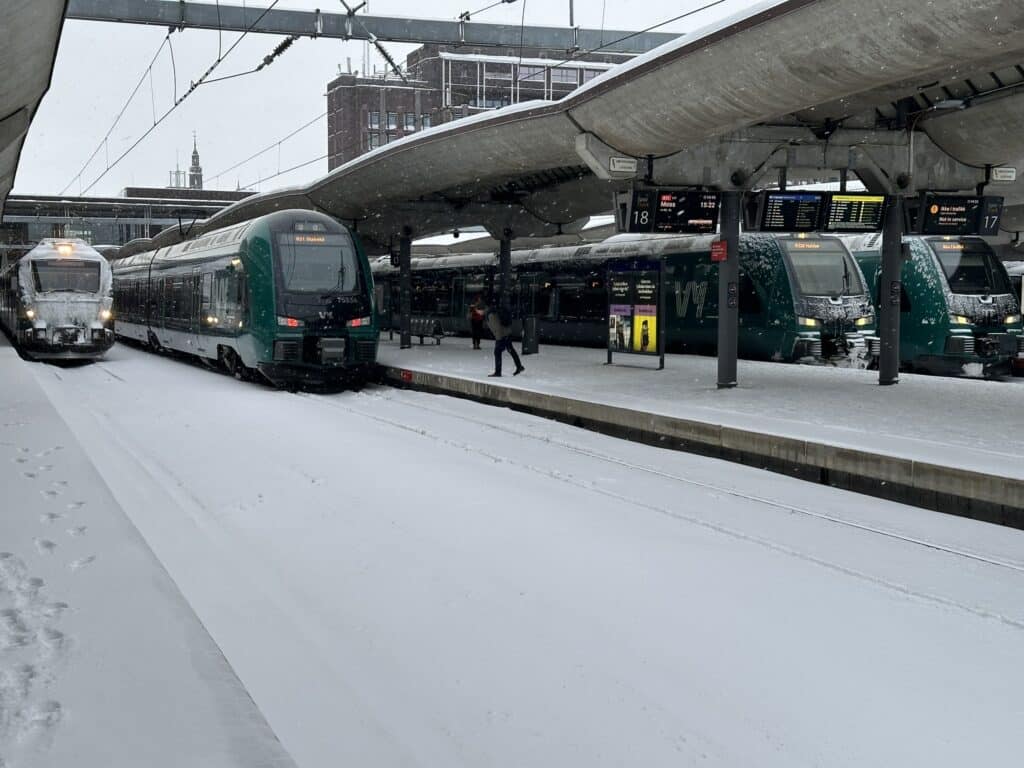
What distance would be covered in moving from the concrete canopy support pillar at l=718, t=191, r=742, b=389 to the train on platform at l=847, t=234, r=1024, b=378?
3.77m

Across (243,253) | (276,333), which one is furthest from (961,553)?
(243,253)

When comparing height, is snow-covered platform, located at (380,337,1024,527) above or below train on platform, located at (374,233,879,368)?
below

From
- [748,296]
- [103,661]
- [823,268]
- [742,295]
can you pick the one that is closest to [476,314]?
[742,295]

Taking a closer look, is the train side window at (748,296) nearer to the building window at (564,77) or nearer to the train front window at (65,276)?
the train front window at (65,276)

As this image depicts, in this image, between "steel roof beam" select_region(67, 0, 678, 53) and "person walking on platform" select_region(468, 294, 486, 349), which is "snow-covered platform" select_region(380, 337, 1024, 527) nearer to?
"person walking on platform" select_region(468, 294, 486, 349)

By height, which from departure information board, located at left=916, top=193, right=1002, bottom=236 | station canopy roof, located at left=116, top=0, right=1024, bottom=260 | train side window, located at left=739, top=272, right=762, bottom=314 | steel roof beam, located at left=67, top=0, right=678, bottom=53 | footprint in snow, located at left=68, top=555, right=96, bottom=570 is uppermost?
steel roof beam, located at left=67, top=0, right=678, bottom=53

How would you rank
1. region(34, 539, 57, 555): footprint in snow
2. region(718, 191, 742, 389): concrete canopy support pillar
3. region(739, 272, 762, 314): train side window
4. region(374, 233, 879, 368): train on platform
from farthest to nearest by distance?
region(739, 272, 762, 314): train side window < region(374, 233, 879, 368): train on platform < region(718, 191, 742, 389): concrete canopy support pillar < region(34, 539, 57, 555): footprint in snow

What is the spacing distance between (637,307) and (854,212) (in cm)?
427

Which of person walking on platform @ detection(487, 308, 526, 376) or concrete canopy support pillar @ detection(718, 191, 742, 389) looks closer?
concrete canopy support pillar @ detection(718, 191, 742, 389)

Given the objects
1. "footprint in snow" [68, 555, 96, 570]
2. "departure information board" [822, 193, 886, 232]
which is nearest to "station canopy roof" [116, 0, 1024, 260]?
"departure information board" [822, 193, 886, 232]

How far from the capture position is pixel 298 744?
158 inches

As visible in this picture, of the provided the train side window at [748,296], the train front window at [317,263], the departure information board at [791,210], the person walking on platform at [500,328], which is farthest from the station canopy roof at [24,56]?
the train side window at [748,296]

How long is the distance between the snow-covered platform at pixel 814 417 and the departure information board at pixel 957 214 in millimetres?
2354

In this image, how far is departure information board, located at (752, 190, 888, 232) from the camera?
1511 centimetres
